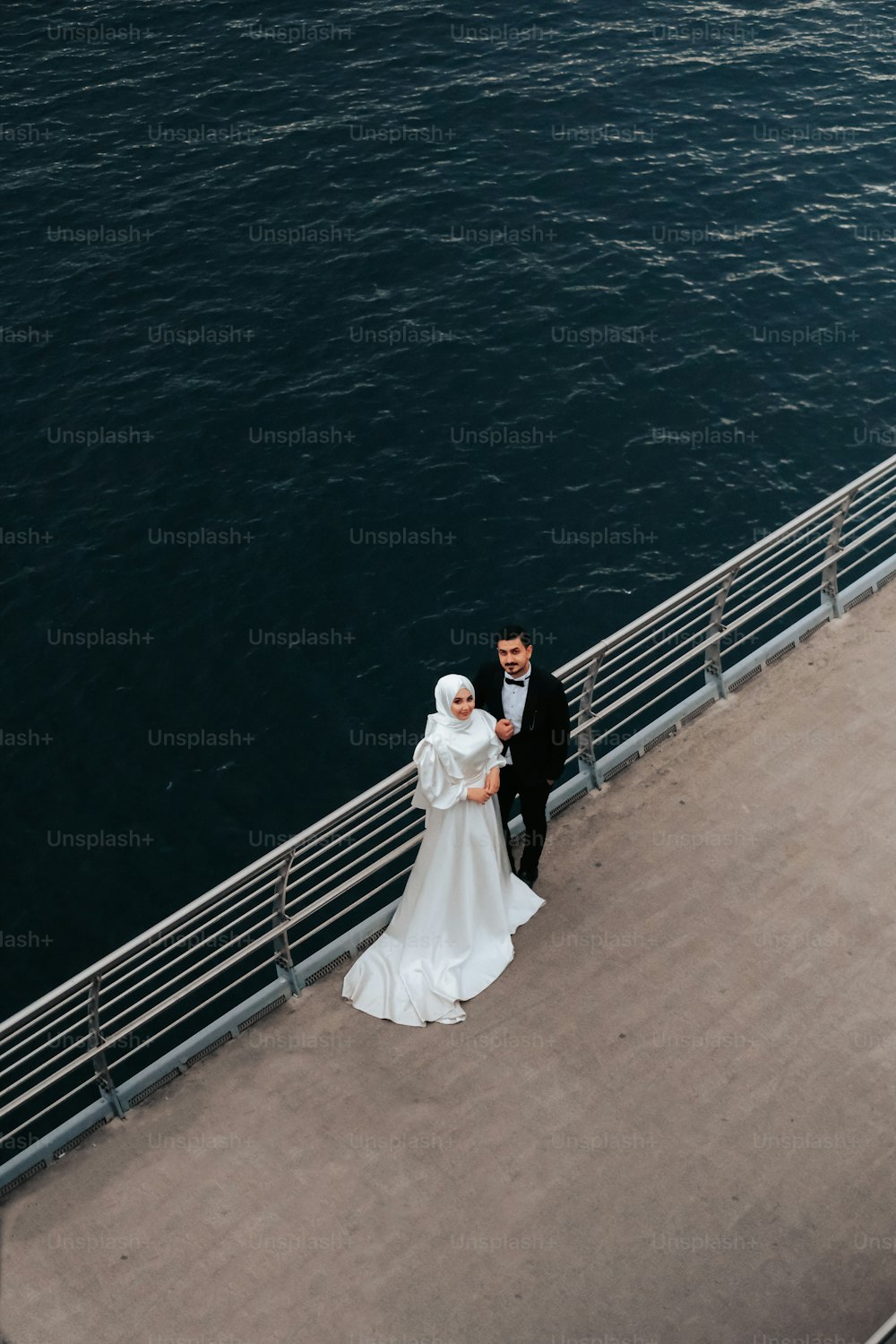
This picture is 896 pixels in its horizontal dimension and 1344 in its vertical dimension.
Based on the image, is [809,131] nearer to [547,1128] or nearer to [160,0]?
[160,0]

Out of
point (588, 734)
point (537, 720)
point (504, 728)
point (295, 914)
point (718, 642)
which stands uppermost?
point (504, 728)

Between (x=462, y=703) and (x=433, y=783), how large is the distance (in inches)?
23.6

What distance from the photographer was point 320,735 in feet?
61.9

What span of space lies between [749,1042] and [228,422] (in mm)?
15381

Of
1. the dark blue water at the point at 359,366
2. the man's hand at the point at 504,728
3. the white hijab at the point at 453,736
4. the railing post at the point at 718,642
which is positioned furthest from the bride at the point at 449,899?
the dark blue water at the point at 359,366

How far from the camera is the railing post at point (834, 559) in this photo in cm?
1282

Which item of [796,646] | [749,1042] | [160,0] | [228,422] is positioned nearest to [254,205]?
[228,422]

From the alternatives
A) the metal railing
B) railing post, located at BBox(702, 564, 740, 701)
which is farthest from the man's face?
railing post, located at BBox(702, 564, 740, 701)

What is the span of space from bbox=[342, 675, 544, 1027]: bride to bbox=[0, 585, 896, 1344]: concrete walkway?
0.58 feet

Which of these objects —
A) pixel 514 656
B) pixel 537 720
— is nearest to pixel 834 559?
pixel 537 720

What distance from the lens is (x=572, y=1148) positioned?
9430 mm

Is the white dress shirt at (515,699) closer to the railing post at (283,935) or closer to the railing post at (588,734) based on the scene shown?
the railing post at (588,734)

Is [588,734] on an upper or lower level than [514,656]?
lower

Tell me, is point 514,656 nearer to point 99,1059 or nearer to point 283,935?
point 283,935
